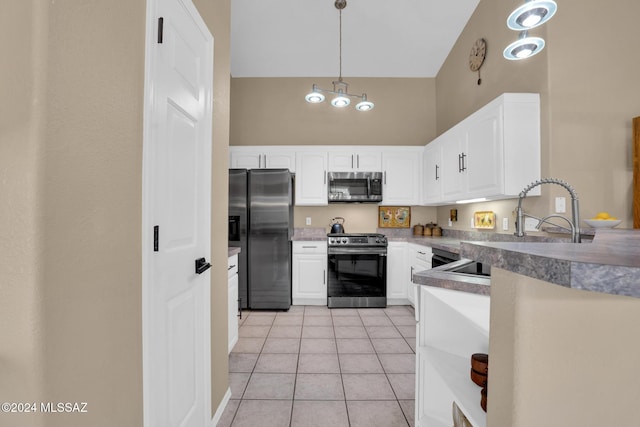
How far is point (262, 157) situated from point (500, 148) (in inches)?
114

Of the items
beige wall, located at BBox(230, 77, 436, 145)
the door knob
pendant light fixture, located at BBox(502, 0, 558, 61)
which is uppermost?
beige wall, located at BBox(230, 77, 436, 145)

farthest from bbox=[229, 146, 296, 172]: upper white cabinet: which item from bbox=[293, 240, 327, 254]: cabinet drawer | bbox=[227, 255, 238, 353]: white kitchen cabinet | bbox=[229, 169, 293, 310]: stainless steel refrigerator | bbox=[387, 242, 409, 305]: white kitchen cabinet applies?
bbox=[227, 255, 238, 353]: white kitchen cabinet

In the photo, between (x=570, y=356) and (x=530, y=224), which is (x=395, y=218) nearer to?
(x=530, y=224)

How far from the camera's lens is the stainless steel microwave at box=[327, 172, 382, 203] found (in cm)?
408

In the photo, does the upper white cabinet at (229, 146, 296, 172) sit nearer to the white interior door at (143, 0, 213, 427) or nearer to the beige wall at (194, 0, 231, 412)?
the beige wall at (194, 0, 231, 412)

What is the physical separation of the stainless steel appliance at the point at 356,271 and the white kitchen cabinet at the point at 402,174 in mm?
795

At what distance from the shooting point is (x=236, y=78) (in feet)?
14.8

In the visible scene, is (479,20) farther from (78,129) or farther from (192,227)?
(78,129)

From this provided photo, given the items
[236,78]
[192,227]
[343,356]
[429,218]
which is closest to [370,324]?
[343,356]

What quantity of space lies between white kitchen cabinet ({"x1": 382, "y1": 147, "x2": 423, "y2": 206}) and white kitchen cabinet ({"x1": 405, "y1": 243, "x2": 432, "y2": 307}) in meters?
0.77

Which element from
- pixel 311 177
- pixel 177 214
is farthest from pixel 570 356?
pixel 311 177

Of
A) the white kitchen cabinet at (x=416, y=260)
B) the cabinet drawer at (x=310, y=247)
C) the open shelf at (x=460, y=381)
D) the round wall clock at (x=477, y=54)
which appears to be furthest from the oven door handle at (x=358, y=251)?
the open shelf at (x=460, y=381)

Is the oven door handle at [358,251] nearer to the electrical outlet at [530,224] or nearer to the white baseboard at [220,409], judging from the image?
the electrical outlet at [530,224]

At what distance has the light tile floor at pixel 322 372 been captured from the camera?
170cm
